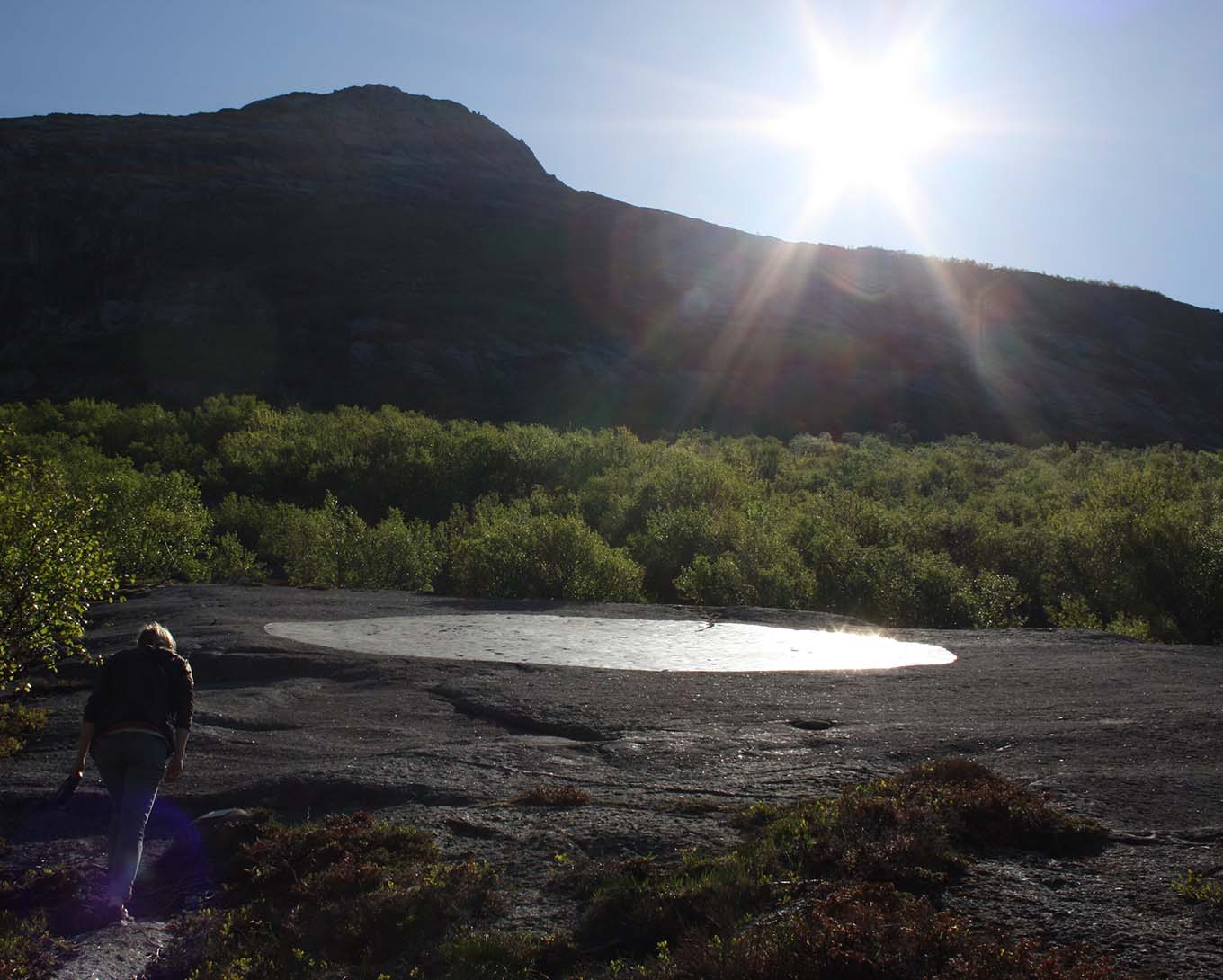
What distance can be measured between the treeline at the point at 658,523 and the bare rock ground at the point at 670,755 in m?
3.39

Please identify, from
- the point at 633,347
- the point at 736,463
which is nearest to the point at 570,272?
the point at 633,347

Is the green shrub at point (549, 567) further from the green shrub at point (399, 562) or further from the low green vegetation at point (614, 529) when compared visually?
the green shrub at point (399, 562)

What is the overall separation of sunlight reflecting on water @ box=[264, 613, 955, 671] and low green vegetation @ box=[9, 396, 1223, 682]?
9.87ft

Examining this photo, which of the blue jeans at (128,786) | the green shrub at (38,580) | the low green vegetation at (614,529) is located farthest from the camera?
the low green vegetation at (614,529)

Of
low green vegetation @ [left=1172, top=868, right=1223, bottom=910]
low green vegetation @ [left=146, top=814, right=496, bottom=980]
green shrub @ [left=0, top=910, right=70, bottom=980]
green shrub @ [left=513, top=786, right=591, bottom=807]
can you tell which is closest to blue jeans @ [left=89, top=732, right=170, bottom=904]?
green shrub @ [left=0, top=910, right=70, bottom=980]

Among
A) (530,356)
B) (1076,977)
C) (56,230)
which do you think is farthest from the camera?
(56,230)

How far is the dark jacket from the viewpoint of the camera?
5.38m

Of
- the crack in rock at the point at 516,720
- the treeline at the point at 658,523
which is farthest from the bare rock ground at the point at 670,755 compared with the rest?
the treeline at the point at 658,523

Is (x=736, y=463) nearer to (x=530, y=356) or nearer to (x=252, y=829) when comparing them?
(x=530, y=356)

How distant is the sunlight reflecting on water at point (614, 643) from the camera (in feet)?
→ 35.8

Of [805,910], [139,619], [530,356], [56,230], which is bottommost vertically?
[139,619]

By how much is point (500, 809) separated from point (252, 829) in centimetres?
141

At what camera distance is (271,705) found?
9.09 meters

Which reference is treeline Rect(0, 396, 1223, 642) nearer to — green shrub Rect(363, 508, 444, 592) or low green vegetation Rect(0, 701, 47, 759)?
green shrub Rect(363, 508, 444, 592)
